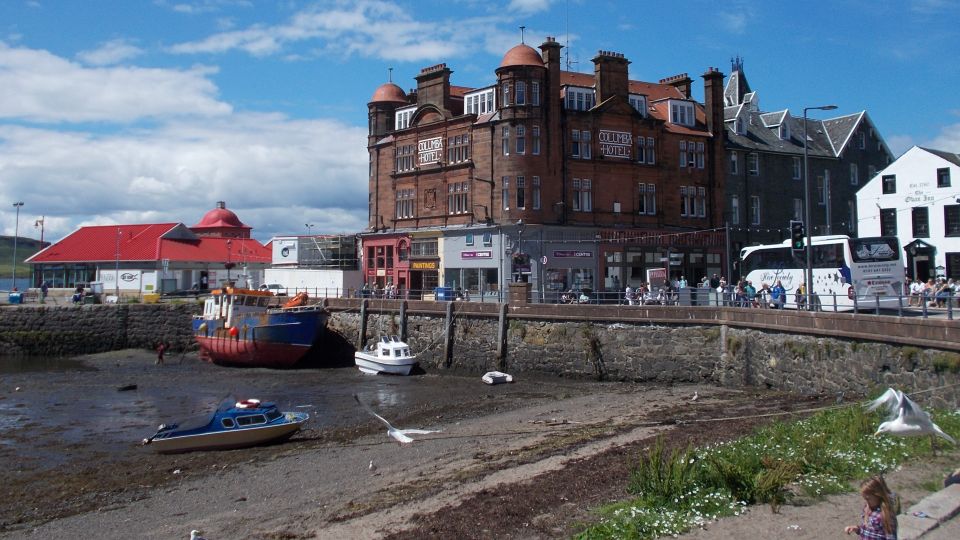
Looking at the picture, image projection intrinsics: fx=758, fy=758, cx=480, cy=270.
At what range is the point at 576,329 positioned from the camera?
33.8 meters

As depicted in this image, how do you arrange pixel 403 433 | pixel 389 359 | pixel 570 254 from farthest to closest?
pixel 570 254, pixel 389 359, pixel 403 433

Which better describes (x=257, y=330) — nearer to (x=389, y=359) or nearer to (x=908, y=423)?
(x=389, y=359)

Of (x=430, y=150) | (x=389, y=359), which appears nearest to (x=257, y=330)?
(x=389, y=359)

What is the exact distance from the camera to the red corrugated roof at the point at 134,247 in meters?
69.4

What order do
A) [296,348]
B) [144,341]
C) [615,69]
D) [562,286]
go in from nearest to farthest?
[296,348] < [562,286] < [615,69] < [144,341]

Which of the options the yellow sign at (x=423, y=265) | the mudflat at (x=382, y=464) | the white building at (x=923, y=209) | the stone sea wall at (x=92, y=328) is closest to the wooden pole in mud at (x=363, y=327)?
the yellow sign at (x=423, y=265)

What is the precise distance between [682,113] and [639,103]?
3770 millimetres

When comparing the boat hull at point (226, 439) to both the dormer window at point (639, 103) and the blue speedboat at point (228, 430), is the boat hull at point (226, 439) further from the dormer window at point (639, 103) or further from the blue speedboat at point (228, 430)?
the dormer window at point (639, 103)

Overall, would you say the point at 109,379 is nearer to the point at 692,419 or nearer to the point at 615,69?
the point at 692,419

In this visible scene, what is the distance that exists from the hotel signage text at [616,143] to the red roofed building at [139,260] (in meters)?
33.4

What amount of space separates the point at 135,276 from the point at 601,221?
43.0 metres

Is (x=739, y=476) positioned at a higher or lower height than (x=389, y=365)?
higher

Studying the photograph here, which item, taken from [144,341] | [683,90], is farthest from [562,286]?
[144,341]

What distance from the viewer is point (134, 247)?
70.6m
